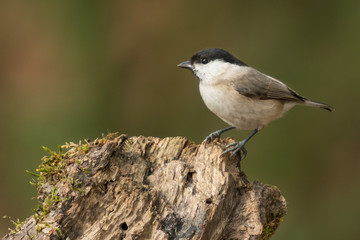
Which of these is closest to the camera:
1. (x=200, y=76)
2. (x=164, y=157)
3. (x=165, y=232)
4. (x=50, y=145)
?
(x=165, y=232)

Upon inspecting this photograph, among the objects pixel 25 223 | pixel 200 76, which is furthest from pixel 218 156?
pixel 25 223

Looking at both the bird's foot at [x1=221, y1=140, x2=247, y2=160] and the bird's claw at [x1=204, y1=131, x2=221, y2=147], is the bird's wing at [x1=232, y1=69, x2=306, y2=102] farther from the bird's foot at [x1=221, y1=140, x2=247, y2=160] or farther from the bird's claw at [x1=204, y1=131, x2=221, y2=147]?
the bird's foot at [x1=221, y1=140, x2=247, y2=160]

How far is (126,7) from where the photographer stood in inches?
209

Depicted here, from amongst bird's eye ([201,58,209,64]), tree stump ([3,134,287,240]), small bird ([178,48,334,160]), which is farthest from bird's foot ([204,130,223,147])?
bird's eye ([201,58,209,64])

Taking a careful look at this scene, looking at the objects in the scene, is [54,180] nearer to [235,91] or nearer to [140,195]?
[140,195]

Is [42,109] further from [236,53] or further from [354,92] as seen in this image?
[354,92]

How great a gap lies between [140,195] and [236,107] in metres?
1.32

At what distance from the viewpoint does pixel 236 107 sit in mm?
3373

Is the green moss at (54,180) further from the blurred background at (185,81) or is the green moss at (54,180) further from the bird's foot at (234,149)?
the blurred background at (185,81)

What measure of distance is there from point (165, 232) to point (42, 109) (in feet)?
11.2

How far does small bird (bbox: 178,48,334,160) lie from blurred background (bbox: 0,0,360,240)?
160cm

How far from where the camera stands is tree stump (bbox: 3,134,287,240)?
2254 mm

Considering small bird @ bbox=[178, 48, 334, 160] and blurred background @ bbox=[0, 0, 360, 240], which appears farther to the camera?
blurred background @ bbox=[0, 0, 360, 240]

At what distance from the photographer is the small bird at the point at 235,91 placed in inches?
134
